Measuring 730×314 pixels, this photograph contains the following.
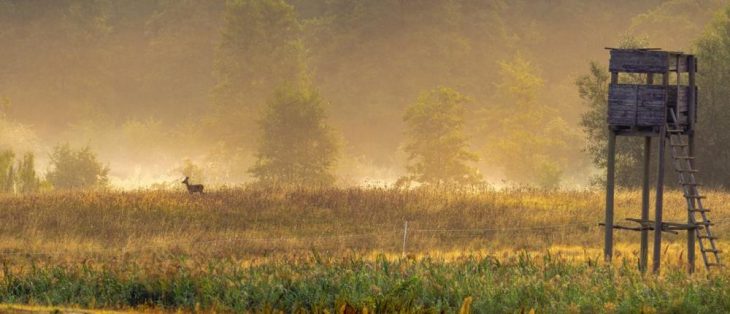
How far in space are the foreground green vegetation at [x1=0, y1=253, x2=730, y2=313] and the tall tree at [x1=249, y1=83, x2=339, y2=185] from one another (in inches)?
1813

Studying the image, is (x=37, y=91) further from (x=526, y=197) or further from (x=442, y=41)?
(x=526, y=197)

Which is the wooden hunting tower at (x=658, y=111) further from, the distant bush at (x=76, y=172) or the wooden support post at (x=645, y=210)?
the distant bush at (x=76, y=172)

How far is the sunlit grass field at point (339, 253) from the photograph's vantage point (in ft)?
57.7

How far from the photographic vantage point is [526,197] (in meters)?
40.3

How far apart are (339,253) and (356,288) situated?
11.0m

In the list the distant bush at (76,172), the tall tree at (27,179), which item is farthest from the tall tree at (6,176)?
the distant bush at (76,172)

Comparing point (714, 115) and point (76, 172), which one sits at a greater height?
point (714, 115)

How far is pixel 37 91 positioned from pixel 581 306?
95.2 m

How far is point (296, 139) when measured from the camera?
66.3m

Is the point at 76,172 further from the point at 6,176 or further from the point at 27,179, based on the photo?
the point at 27,179

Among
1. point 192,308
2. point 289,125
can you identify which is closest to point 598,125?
point 289,125

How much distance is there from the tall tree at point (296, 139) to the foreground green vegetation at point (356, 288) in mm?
46047

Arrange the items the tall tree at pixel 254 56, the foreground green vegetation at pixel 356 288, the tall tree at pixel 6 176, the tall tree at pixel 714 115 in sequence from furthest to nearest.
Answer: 1. the tall tree at pixel 254 56
2. the tall tree at pixel 714 115
3. the tall tree at pixel 6 176
4. the foreground green vegetation at pixel 356 288

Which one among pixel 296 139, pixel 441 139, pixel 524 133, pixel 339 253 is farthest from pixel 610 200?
pixel 524 133
